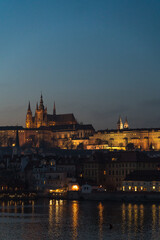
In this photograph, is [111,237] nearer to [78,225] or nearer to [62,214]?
[78,225]

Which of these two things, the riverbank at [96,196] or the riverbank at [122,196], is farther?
the riverbank at [96,196]

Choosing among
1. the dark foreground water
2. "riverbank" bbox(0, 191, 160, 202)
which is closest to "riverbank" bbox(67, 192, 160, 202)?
"riverbank" bbox(0, 191, 160, 202)

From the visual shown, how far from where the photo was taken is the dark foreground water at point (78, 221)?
52.6 m

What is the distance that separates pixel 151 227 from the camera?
5681 centimetres

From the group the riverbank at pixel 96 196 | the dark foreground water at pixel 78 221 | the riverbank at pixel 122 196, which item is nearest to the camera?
the dark foreground water at pixel 78 221

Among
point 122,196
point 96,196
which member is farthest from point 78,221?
point 96,196

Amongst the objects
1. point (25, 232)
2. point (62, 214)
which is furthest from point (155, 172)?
point (25, 232)

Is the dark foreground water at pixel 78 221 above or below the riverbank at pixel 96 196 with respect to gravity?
below

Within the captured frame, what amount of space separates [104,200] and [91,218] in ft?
59.5

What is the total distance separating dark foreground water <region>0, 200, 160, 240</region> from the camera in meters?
52.6

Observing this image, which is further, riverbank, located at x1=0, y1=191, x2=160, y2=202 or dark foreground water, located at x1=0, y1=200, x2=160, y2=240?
riverbank, located at x1=0, y1=191, x2=160, y2=202

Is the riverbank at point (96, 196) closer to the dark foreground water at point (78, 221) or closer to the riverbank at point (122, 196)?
the riverbank at point (122, 196)

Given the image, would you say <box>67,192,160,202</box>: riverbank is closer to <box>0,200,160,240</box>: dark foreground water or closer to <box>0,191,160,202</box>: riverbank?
<box>0,191,160,202</box>: riverbank

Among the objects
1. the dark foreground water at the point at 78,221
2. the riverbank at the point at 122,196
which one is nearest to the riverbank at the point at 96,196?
the riverbank at the point at 122,196
